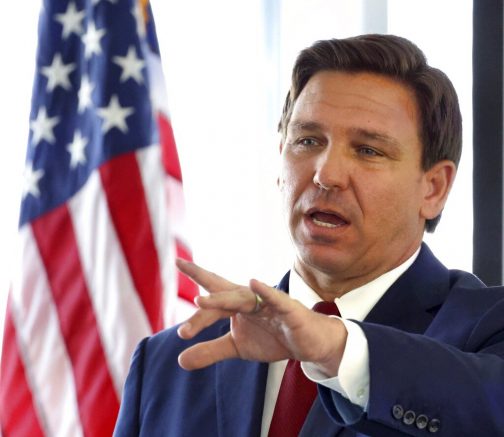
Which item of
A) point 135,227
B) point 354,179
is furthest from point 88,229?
point 354,179

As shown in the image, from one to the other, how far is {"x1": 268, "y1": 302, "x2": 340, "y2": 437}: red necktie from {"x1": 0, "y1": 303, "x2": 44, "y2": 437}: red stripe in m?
1.01

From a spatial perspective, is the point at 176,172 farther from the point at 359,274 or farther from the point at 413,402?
the point at 413,402

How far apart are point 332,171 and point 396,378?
1.75 ft

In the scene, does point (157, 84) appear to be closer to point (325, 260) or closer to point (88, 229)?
point (88, 229)

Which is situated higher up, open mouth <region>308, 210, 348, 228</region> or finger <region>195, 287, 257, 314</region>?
finger <region>195, 287, 257, 314</region>

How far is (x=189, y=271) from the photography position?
1.38 metres

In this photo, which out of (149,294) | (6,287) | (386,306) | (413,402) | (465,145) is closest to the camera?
(413,402)

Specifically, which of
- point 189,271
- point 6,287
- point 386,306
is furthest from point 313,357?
point 6,287

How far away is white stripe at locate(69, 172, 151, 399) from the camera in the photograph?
2.66 m

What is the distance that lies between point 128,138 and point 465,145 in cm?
108

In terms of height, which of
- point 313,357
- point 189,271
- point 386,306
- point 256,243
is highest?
point 189,271

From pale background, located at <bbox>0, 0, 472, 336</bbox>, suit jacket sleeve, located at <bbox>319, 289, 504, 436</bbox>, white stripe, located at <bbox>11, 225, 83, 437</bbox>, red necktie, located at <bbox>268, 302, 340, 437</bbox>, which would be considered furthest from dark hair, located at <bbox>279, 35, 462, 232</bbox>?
pale background, located at <bbox>0, 0, 472, 336</bbox>

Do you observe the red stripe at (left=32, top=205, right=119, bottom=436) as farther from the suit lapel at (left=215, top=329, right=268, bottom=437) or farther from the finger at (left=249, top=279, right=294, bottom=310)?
the finger at (left=249, top=279, right=294, bottom=310)

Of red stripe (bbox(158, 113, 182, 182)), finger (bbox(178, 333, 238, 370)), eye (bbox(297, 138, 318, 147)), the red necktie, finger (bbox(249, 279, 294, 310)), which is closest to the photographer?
finger (bbox(249, 279, 294, 310))
